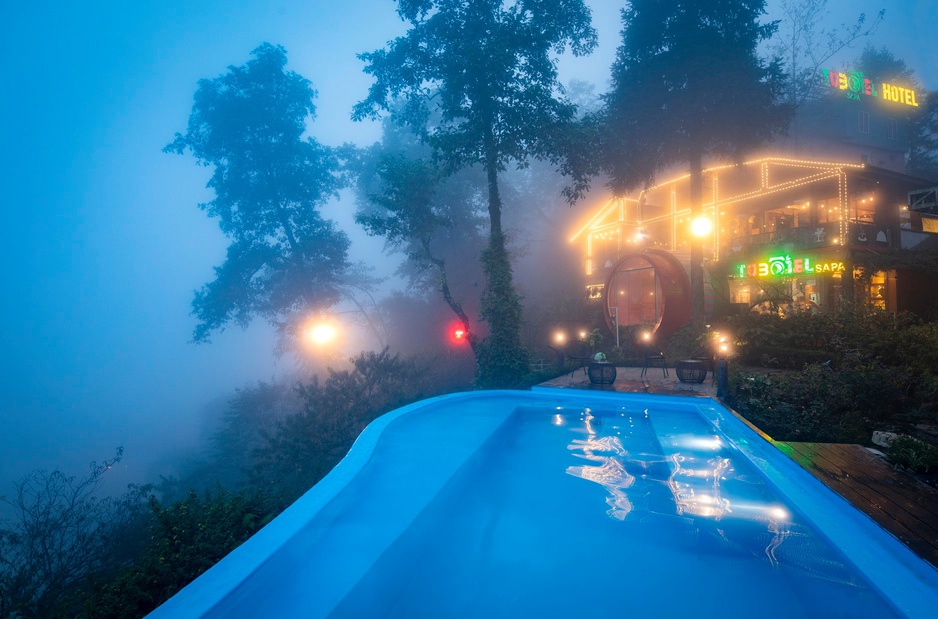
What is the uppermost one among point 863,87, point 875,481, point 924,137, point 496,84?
point 863,87

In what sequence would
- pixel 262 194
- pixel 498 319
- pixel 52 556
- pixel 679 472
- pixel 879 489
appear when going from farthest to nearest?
pixel 262 194
pixel 498 319
pixel 52 556
pixel 679 472
pixel 879 489

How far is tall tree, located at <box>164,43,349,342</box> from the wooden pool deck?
21.4 metres

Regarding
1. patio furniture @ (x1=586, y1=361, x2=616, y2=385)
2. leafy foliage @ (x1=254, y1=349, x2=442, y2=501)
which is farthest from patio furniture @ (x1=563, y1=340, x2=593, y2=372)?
leafy foliage @ (x1=254, y1=349, x2=442, y2=501)

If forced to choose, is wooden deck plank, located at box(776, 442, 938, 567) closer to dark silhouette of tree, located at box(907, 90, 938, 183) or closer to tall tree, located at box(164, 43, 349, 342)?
tall tree, located at box(164, 43, 349, 342)

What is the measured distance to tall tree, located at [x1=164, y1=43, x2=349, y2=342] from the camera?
2072cm

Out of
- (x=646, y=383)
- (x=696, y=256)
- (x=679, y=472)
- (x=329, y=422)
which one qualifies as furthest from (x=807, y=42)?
(x=329, y=422)

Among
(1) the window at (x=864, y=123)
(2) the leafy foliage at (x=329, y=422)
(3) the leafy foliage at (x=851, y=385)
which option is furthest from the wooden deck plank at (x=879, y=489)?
(1) the window at (x=864, y=123)

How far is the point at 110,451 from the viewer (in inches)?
1774

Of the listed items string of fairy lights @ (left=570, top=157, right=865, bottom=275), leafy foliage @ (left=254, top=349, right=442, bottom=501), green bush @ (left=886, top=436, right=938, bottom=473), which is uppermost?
string of fairy lights @ (left=570, top=157, right=865, bottom=275)

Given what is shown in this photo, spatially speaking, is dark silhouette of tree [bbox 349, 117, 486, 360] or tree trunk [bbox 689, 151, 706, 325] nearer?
tree trunk [bbox 689, 151, 706, 325]

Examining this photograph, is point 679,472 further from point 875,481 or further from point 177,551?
point 177,551

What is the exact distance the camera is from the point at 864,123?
3056 cm

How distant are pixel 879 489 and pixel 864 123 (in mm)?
39447

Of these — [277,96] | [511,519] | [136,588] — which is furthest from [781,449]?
[277,96]
